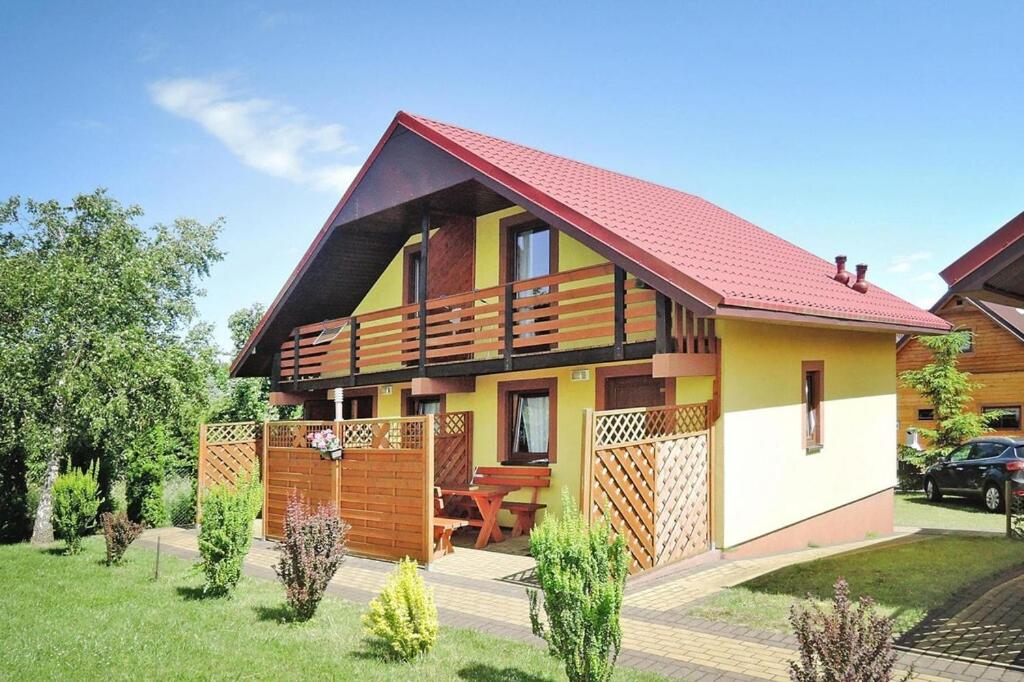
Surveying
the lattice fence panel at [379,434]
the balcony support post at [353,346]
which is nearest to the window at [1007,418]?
the balcony support post at [353,346]

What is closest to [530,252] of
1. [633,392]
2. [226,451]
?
[633,392]

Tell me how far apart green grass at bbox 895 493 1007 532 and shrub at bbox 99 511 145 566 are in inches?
586

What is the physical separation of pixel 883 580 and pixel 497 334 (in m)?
6.51

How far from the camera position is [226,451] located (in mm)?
14961

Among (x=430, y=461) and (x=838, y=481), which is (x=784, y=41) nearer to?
(x=838, y=481)

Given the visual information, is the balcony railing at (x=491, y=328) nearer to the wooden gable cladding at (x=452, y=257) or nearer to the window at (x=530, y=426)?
the wooden gable cladding at (x=452, y=257)

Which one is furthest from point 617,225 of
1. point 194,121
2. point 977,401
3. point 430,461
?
point 977,401

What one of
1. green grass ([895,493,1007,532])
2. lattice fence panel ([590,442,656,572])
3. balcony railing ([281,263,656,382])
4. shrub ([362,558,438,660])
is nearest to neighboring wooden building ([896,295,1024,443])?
green grass ([895,493,1007,532])

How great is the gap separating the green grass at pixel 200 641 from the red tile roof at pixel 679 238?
4.94 m

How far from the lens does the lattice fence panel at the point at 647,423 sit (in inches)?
372

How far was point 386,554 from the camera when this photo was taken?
37.3ft

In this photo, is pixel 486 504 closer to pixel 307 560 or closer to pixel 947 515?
pixel 307 560

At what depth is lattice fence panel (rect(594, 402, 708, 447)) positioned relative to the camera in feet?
31.0

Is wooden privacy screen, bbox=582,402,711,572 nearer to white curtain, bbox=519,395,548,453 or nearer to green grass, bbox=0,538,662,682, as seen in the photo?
green grass, bbox=0,538,662,682
